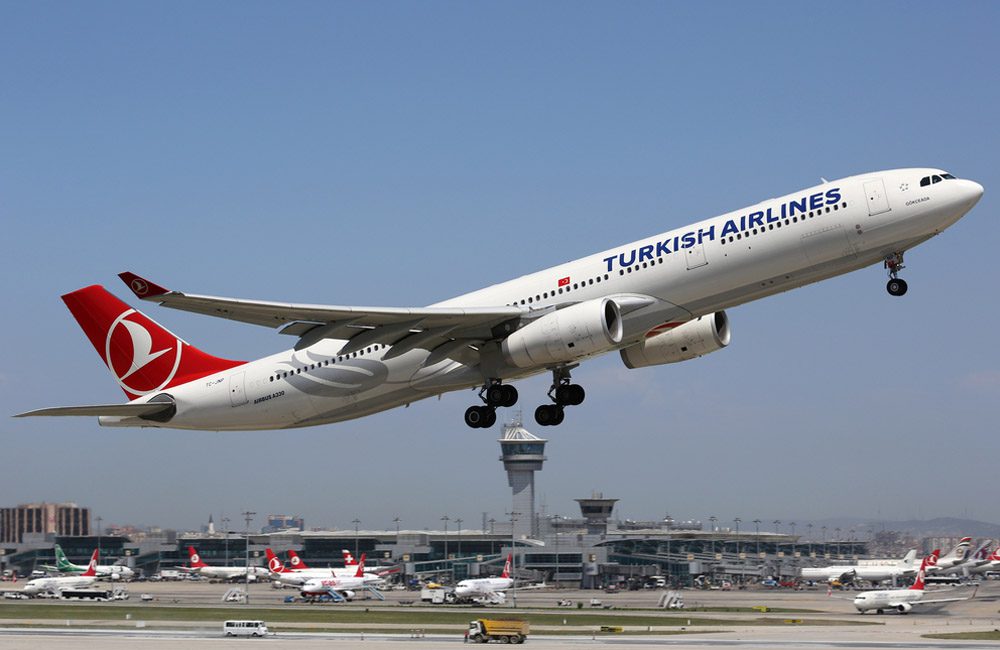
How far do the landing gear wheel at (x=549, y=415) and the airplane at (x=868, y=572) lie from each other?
73.0 metres

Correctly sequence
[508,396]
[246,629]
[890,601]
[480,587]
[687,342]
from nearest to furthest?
[508,396] < [687,342] < [246,629] < [890,601] < [480,587]

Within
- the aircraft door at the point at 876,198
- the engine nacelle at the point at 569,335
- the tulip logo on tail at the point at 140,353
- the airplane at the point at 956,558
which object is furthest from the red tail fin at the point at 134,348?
the airplane at the point at 956,558

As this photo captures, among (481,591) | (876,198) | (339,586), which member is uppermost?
(876,198)

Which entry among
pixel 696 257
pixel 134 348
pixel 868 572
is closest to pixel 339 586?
pixel 868 572

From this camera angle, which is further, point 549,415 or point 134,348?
point 134,348

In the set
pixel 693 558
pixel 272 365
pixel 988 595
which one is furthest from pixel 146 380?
pixel 693 558

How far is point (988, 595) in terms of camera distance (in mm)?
93562

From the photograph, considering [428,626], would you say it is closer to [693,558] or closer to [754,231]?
[754,231]

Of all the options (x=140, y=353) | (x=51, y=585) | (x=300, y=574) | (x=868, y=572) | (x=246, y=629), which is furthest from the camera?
(x=868, y=572)

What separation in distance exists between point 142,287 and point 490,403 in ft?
44.2

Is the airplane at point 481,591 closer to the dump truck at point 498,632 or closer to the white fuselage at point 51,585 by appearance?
the white fuselage at point 51,585

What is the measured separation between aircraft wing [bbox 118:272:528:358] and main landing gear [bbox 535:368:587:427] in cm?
424

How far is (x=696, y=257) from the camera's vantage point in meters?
37.8

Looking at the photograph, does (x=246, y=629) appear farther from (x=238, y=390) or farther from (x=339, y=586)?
(x=339, y=586)
